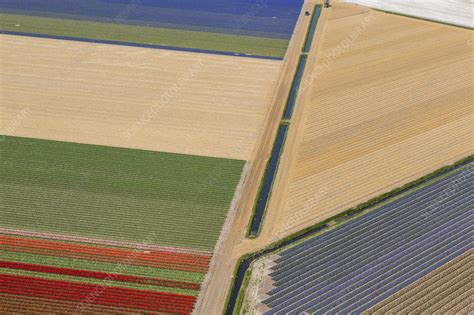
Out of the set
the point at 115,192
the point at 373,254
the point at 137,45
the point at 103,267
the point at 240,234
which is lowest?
the point at 373,254

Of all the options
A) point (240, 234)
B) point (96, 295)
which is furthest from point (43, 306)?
point (240, 234)

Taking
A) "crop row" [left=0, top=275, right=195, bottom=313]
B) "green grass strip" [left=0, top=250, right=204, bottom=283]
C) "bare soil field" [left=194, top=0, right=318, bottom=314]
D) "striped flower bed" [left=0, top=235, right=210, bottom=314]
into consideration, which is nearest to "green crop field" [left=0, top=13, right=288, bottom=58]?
"bare soil field" [left=194, top=0, right=318, bottom=314]

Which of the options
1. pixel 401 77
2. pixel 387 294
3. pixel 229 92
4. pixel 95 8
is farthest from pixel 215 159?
pixel 95 8

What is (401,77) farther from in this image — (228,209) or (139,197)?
(139,197)

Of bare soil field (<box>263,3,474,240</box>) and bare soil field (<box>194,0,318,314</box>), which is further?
bare soil field (<box>263,3,474,240</box>)

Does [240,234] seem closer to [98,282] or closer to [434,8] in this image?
[98,282]

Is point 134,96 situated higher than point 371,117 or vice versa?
point 134,96

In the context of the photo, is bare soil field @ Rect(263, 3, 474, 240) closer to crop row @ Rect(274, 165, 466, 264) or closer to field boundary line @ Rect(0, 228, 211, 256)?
crop row @ Rect(274, 165, 466, 264)
